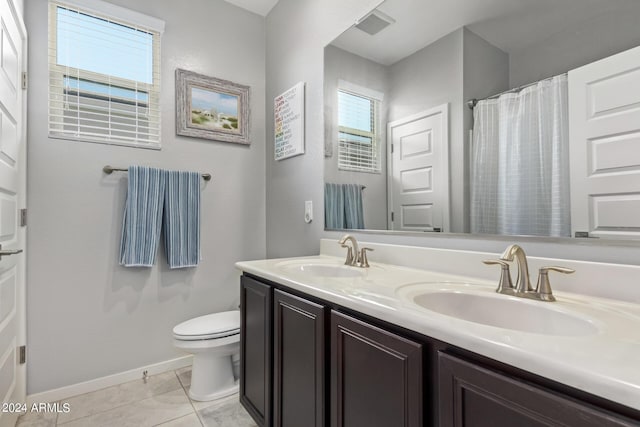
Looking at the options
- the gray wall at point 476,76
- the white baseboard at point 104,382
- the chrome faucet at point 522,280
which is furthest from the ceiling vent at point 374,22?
the white baseboard at point 104,382

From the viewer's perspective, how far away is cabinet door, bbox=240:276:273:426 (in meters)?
1.38

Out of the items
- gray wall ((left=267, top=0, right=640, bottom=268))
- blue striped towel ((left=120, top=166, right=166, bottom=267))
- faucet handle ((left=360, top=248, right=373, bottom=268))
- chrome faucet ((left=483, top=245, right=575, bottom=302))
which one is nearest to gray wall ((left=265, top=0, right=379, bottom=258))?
gray wall ((left=267, top=0, right=640, bottom=268))

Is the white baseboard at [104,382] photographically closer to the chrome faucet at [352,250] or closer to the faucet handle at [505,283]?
the chrome faucet at [352,250]

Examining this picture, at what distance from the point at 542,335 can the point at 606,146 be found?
645 millimetres

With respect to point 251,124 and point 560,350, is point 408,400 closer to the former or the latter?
point 560,350

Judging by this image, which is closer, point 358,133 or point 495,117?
point 495,117

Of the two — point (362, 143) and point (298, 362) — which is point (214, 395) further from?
point (362, 143)

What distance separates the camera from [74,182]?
1910 millimetres

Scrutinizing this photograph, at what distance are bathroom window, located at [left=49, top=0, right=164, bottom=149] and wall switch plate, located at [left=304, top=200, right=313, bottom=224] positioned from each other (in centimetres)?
112

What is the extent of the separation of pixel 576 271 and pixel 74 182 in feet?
8.13

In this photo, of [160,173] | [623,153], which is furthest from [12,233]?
[623,153]

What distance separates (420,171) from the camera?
4.72 ft

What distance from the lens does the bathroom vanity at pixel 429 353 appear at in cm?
52

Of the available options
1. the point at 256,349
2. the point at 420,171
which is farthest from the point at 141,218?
the point at 420,171
